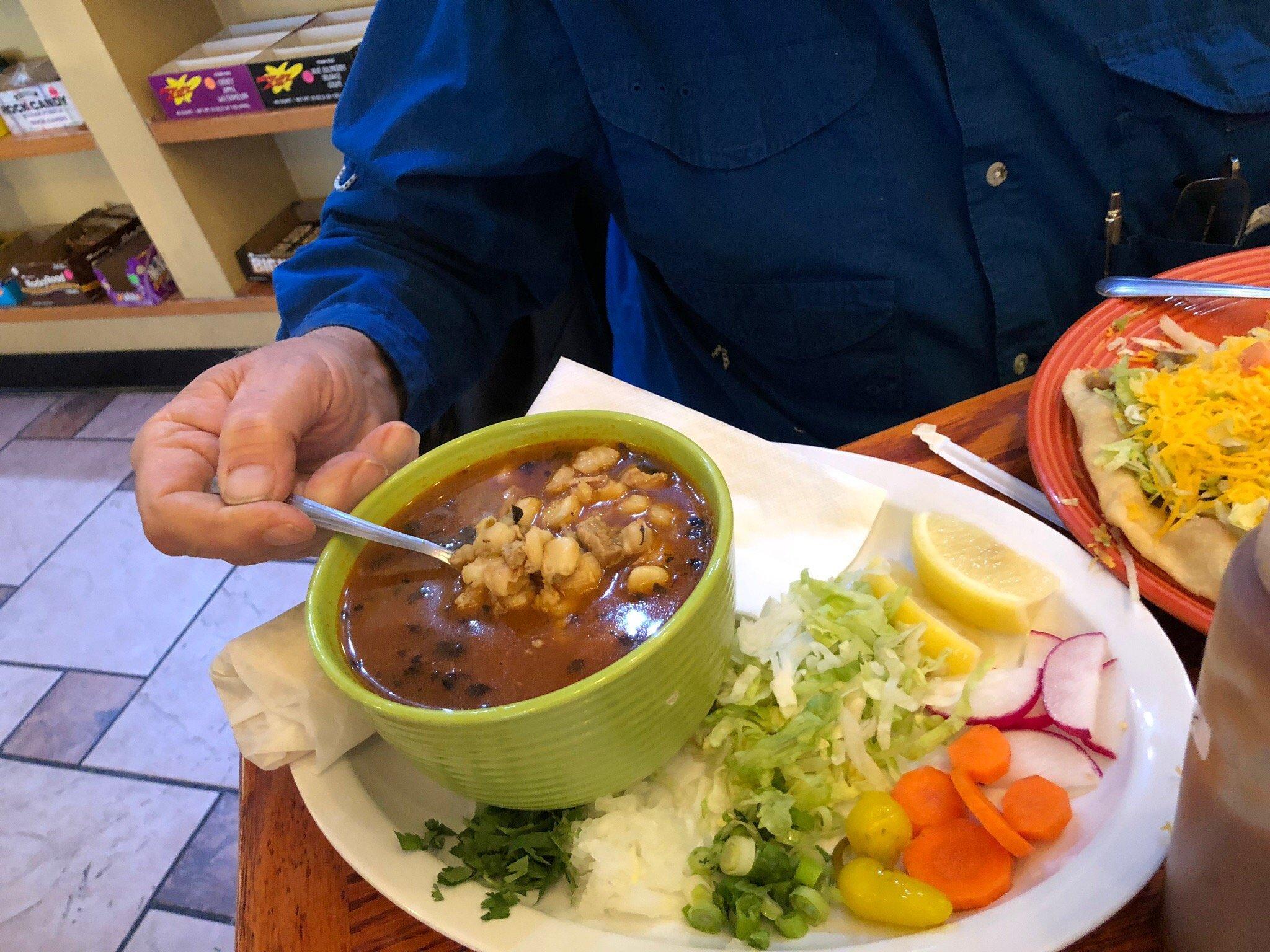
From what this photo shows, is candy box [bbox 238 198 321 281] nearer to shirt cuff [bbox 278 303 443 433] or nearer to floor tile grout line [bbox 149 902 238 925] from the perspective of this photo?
floor tile grout line [bbox 149 902 238 925]

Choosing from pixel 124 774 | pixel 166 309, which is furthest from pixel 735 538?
pixel 166 309

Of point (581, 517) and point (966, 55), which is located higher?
point (966, 55)

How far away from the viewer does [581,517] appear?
91 cm

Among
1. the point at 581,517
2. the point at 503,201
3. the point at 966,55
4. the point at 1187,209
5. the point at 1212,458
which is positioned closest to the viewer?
the point at 581,517

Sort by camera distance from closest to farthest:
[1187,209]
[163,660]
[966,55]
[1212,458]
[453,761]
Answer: [453,761] < [1212,458] < [966,55] < [1187,209] < [163,660]

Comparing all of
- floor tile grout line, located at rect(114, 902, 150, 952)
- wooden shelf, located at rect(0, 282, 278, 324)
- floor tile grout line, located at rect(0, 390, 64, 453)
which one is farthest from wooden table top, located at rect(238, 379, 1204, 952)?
floor tile grout line, located at rect(0, 390, 64, 453)

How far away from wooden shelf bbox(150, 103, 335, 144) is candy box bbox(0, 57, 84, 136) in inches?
20.0

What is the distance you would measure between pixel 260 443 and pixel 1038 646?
0.86m

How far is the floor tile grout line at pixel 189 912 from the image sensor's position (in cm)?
224

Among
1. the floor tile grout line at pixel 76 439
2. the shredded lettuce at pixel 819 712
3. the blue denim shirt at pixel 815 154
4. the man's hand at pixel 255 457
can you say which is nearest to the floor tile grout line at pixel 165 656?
the floor tile grout line at pixel 76 439

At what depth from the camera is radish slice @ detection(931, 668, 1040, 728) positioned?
2.90 feet

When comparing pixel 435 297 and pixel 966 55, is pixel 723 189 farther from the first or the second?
pixel 435 297

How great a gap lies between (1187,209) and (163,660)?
10.0ft

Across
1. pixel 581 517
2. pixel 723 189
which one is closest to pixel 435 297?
pixel 723 189
